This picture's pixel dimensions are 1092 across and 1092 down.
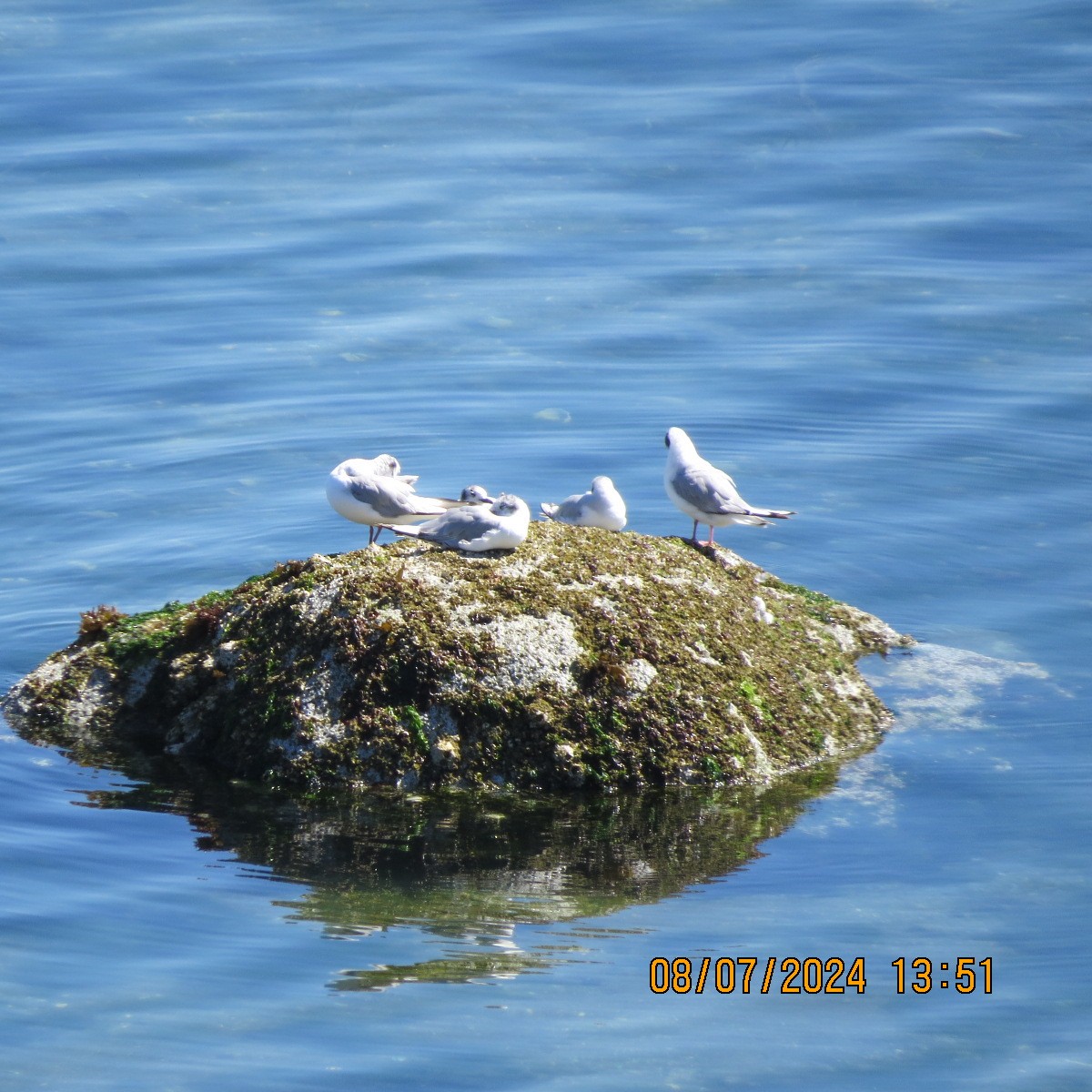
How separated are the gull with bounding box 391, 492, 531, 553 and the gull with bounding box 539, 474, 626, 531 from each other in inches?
34.5

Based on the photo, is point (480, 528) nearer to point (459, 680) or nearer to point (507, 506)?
point (507, 506)

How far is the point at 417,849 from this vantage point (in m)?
→ 7.94

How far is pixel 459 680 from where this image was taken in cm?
845

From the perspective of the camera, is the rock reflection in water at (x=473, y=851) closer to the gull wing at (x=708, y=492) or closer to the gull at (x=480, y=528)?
the gull at (x=480, y=528)

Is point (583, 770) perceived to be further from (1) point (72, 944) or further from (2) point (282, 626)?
(1) point (72, 944)

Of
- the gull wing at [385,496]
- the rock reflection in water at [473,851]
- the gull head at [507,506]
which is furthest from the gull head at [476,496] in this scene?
the rock reflection in water at [473,851]

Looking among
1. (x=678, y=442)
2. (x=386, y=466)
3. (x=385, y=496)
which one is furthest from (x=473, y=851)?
(x=678, y=442)

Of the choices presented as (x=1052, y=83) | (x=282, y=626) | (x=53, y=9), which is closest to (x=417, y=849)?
(x=282, y=626)

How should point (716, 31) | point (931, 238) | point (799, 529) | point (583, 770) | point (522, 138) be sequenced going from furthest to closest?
point (716, 31)
point (522, 138)
point (931, 238)
point (799, 529)
point (583, 770)

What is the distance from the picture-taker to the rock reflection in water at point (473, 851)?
7316 millimetres

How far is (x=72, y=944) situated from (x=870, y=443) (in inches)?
367

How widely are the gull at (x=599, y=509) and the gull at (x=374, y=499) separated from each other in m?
0.83

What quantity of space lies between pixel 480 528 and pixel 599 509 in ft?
3.98

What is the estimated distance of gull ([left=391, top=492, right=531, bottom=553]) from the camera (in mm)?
8906
